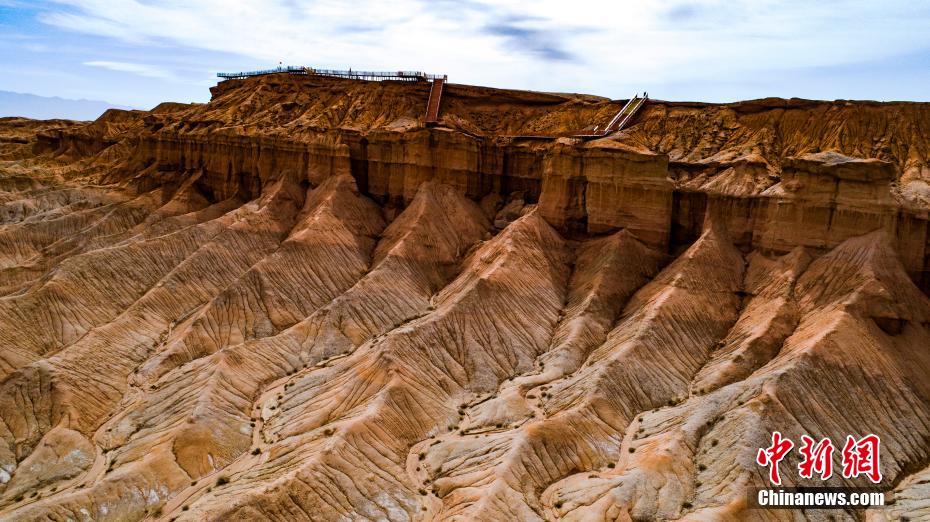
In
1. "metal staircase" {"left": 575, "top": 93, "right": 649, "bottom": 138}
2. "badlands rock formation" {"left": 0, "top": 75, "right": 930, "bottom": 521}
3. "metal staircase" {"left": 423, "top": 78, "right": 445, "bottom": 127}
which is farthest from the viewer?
"metal staircase" {"left": 423, "top": 78, "right": 445, "bottom": 127}

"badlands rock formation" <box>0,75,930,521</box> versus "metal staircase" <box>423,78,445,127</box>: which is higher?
"metal staircase" <box>423,78,445,127</box>

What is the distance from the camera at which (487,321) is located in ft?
149

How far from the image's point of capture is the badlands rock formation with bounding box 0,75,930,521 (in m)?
33.7

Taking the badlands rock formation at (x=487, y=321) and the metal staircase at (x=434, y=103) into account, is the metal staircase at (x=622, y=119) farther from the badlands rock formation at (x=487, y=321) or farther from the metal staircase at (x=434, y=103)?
the metal staircase at (x=434, y=103)

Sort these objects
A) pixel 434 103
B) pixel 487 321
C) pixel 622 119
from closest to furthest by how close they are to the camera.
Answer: pixel 487 321
pixel 622 119
pixel 434 103

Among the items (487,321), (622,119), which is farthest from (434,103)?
(487,321)

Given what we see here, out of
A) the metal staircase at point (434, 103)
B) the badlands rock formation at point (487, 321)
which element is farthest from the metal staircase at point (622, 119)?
the metal staircase at point (434, 103)

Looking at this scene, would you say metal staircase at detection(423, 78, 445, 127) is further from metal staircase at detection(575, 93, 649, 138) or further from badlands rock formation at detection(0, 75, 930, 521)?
metal staircase at detection(575, 93, 649, 138)

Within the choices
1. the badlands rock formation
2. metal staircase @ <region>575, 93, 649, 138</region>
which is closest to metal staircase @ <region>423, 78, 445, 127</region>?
the badlands rock formation

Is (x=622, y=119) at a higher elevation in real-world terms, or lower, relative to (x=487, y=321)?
higher

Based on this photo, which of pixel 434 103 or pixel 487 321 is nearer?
pixel 487 321

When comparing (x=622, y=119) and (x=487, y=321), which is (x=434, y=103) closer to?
(x=622, y=119)

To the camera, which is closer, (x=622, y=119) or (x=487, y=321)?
(x=487, y=321)

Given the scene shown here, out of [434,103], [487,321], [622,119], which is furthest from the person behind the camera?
[434,103]
